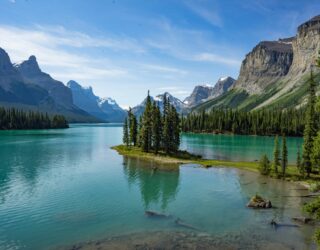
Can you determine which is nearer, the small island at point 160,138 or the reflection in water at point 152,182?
the reflection in water at point 152,182

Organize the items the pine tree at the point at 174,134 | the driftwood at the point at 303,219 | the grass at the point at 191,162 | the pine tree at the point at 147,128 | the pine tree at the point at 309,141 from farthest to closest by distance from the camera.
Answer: the pine tree at the point at 174,134
the pine tree at the point at 147,128
the grass at the point at 191,162
the pine tree at the point at 309,141
the driftwood at the point at 303,219

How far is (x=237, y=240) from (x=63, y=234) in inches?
837

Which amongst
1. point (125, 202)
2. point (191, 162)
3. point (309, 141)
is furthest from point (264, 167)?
point (125, 202)

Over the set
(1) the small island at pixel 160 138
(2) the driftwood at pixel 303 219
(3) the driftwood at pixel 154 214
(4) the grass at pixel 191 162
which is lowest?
(3) the driftwood at pixel 154 214

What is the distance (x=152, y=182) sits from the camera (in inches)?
2908

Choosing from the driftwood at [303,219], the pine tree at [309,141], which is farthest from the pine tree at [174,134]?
the driftwood at [303,219]

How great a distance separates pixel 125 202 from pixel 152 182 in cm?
1667

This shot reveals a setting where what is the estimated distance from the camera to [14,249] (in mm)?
37156

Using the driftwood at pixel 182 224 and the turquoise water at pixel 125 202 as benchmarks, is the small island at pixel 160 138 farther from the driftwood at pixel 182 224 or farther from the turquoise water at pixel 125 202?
the driftwood at pixel 182 224

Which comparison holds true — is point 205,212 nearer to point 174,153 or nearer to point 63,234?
point 63,234

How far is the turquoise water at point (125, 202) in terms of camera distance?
42.6 meters

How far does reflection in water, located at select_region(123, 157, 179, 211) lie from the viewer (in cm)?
6058

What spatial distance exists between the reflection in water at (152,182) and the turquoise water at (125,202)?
17 centimetres

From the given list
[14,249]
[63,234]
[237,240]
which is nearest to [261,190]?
[237,240]
